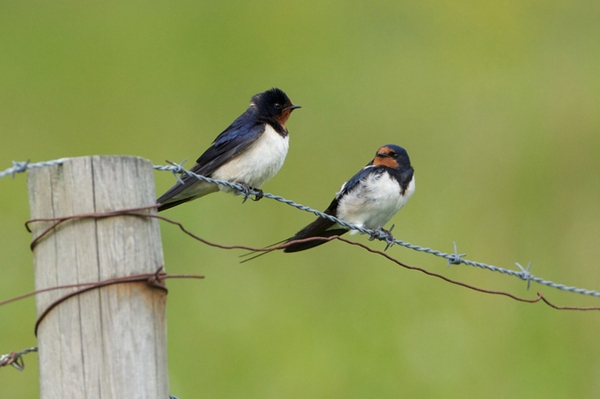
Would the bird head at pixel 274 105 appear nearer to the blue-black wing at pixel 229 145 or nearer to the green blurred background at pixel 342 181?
the blue-black wing at pixel 229 145

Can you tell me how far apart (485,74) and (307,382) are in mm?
5421

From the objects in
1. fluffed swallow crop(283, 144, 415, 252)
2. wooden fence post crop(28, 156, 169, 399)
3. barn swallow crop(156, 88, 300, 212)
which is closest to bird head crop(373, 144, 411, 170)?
fluffed swallow crop(283, 144, 415, 252)

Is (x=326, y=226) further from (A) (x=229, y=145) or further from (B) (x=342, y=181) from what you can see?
(B) (x=342, y=181)

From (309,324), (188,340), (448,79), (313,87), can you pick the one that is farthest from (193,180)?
(448,79)

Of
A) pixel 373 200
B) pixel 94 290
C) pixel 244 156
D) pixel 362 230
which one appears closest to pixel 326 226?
pixel 373 200

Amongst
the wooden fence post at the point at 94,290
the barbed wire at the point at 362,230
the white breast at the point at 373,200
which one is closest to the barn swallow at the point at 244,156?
the barbed wire at the point at 362,230

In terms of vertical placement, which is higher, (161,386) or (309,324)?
(309,324)

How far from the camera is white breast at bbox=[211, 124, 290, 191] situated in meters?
4.52

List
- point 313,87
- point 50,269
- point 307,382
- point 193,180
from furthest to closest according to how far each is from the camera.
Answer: point 313,87, point 307,382, point 193,180, point 50,269

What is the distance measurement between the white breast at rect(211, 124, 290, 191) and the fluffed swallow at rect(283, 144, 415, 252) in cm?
37

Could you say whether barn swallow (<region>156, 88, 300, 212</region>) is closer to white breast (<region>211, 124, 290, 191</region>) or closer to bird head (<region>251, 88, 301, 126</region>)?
white breast (<region>211, 124, 290, 191</region>)

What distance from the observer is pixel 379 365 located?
701cm

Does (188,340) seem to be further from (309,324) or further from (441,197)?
(441,197)

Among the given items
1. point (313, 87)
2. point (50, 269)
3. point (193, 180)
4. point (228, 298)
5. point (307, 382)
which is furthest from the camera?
point (313, 87)
